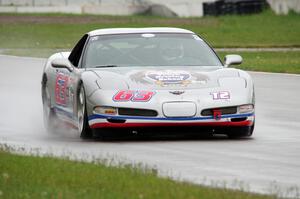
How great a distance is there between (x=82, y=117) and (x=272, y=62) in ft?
58.6

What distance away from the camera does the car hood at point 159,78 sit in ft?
45.8

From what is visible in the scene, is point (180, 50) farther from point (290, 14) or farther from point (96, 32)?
point (290, 14)

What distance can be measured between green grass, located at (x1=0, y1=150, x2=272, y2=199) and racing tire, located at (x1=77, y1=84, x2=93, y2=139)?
2.97m

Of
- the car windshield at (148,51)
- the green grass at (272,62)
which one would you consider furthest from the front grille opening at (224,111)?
the green grass at (272,62)

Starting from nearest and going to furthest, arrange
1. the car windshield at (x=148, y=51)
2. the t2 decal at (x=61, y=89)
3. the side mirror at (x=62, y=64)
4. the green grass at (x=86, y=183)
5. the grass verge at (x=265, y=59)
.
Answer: the green grass at (x=86, y=183)
the car windshield at (x=148, y=51)
the side mirror at (x=62, y=64)
the t2 decal at (x=61, y=89)
the grass verge at (x=265, y=59)

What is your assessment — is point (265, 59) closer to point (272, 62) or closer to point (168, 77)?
point (272, 62)

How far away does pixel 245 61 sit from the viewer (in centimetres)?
3244

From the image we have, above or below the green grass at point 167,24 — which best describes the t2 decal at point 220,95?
above

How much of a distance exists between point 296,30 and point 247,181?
40607 millimetres

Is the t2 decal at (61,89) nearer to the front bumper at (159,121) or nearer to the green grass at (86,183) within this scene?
the front bumper at (159,121)

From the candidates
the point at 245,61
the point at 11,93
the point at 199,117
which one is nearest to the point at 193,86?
the point at 199,117

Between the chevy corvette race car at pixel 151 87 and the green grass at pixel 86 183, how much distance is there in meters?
2.71

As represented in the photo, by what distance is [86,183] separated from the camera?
9586 millimetres

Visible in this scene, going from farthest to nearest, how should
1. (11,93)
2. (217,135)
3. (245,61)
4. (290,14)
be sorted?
(290,14), (245,61), (11,93), (217,135)
